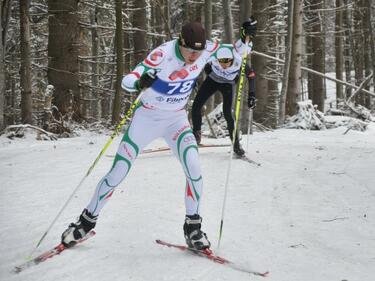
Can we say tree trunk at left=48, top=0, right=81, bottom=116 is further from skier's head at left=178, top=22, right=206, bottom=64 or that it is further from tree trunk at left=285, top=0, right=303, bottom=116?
skier's head at left=178, top=22, right=206, bottom=64

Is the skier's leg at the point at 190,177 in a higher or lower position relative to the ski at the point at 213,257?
higher

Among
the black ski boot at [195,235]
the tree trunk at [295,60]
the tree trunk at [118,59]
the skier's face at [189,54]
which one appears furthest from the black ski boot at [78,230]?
the tree trunk at [295,60]

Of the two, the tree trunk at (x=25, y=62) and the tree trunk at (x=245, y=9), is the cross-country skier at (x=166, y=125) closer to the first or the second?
the tree trunk at (x=245, y=9)

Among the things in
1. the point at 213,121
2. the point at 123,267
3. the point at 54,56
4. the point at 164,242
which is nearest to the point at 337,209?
the point at 164,242

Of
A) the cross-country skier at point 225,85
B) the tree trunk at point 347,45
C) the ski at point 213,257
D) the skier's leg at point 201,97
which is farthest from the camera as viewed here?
the tree trunk at point 347,45

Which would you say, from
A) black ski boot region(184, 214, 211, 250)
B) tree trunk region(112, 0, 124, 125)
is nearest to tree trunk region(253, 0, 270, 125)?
tree trunk region(112, 0, 124, 125)

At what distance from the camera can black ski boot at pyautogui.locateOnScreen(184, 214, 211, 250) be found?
446 centimetres

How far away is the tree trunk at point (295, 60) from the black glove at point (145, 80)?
34.0ft

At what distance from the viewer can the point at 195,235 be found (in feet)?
14.8

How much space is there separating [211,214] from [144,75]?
230cm

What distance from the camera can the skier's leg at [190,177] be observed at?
4518mm

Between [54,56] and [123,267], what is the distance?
31.1 feet

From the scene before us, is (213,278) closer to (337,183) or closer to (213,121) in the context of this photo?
(337,183)

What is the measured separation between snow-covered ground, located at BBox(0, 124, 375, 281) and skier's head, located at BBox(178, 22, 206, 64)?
1.99m
